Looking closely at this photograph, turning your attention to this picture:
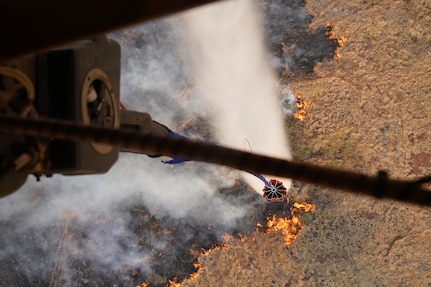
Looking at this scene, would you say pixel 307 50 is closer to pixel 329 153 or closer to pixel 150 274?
pixel 329 153

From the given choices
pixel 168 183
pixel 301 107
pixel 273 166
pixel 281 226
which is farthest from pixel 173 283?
pixel 273 166

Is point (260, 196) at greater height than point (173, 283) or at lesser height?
greater

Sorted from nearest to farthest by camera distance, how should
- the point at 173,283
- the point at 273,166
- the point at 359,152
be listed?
the point at 273,166
the point at 173,283
the point at 359,152

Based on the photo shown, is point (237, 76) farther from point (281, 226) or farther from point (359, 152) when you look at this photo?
point (281, 226)

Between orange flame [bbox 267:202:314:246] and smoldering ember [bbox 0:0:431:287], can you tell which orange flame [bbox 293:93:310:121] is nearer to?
smoldering ember [bbox 0:0:431:287]

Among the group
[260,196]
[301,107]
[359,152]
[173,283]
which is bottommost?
[173,283]

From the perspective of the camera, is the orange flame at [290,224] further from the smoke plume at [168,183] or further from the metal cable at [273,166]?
the metal cable at [273,166]

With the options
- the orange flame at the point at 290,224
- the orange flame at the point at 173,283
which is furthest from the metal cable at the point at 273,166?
the orange flame at the point at 173,283
